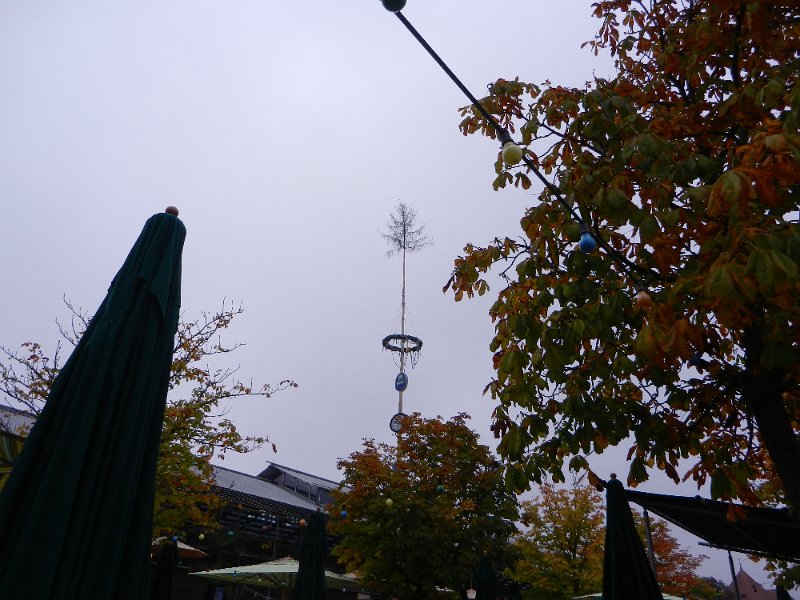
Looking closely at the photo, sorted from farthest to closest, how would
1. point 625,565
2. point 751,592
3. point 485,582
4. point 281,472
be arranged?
point 751,592 → point 281,472 → point 485,582 → point 625,565

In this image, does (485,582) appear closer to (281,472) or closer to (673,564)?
(673,564)

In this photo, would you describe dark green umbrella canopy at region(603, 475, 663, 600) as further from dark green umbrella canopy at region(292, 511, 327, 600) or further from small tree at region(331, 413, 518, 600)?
small tree at region(331, 413, 518, 600)

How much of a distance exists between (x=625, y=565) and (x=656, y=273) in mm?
2872

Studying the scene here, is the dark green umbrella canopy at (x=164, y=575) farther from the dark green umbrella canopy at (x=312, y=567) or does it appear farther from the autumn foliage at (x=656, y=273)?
the autumn foliage at (x=656, y=273)

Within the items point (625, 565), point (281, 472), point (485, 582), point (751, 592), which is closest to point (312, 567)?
point (485, 582)

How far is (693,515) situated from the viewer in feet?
21.9

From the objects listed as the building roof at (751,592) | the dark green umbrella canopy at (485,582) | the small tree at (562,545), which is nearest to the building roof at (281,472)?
the small tree at (562,545)

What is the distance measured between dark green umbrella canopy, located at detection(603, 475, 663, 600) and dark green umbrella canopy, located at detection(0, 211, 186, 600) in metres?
4.00

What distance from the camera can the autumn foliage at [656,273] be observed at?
4.34m

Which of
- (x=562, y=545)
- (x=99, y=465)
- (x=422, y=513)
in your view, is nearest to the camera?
(x=99, y=465)

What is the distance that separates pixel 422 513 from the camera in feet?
48.5

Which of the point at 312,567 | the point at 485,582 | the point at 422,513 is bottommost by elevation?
the point at 485,582

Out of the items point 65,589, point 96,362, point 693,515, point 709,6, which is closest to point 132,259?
point 96,362

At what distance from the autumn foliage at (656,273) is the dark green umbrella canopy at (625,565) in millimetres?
529
